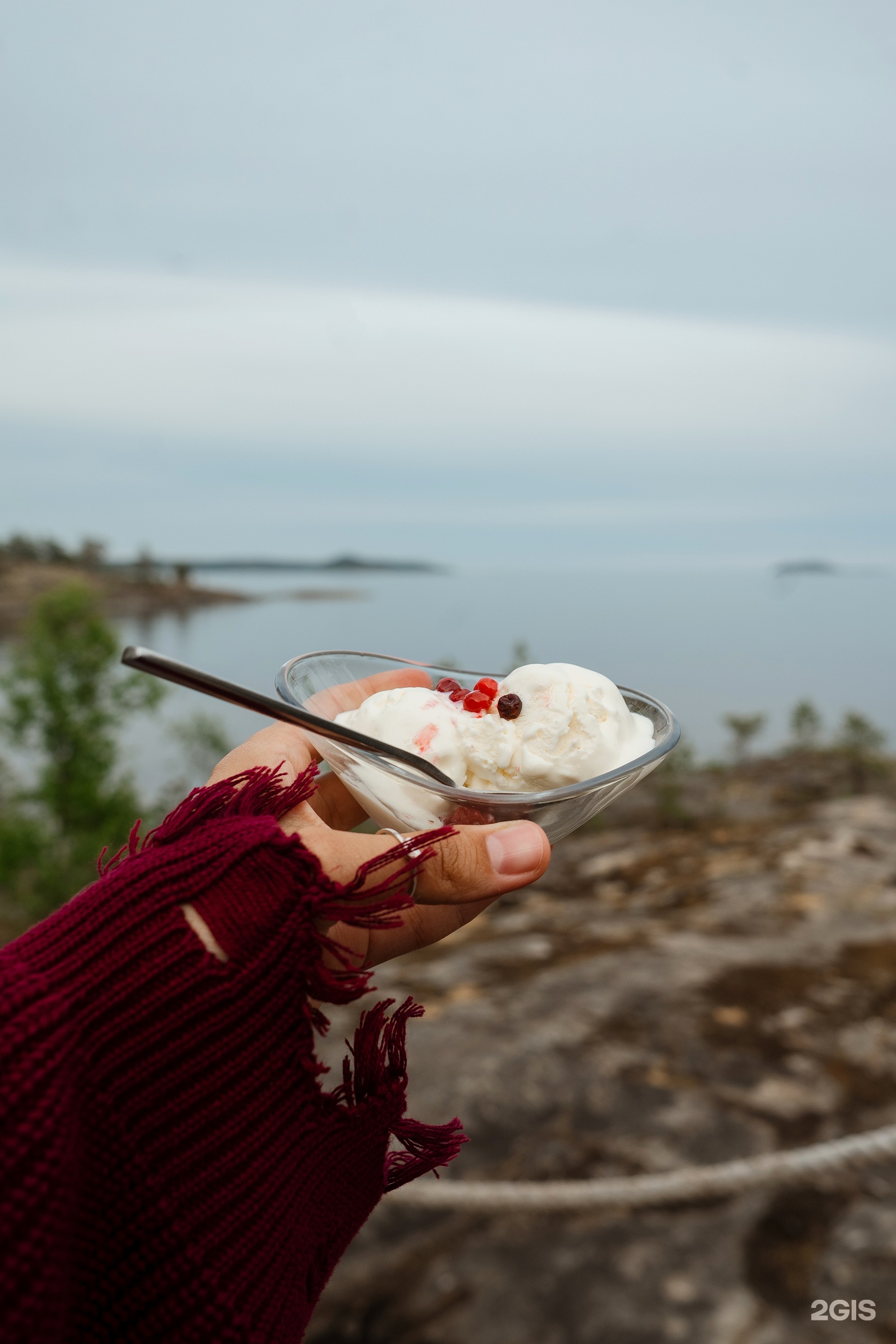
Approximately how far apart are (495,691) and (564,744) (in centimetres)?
14

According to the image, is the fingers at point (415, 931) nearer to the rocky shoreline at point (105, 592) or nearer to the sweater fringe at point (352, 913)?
the sweater fringe at point (352, 913)

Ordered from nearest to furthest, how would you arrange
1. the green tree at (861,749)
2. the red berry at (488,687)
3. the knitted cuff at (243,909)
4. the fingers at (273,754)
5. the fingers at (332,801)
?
1. the knitted cuff at (243,909)
2. the fingers at (273,754)
3. the red berry at (488,687)
4. the fingers at (332,801)
5. the green tree at (861,749)

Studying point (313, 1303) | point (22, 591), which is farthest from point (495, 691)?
point (22, 591)

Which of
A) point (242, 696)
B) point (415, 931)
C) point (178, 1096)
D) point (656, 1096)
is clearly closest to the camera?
point (178, 1096)

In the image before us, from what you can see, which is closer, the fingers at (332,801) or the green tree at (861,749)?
the fingers at (332,801)

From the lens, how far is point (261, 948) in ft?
2.70

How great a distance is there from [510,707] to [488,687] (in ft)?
0.23

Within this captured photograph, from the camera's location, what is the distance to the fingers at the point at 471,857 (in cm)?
94

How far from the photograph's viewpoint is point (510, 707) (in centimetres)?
118

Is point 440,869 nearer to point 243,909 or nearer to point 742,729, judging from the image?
point 243,909

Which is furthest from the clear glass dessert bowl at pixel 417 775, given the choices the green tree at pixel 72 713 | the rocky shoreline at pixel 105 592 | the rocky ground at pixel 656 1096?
the rocky shoreline at pixel 105 592

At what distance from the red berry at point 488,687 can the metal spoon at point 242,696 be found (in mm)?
221

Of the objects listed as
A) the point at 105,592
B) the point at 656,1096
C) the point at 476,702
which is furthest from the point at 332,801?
the point at 105,592

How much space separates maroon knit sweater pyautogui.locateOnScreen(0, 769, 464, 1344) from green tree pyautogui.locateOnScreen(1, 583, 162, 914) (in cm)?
454
